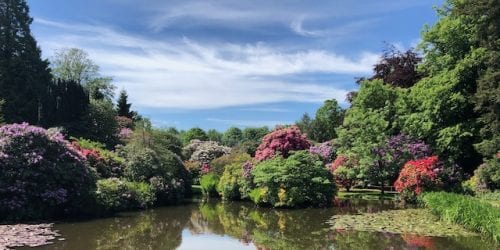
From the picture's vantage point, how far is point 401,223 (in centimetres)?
1515

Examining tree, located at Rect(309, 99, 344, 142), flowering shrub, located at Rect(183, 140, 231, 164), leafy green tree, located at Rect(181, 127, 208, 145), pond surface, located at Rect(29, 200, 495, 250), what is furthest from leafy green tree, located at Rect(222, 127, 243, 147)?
pond surface, located at Rect(29, 200, 495, 250)

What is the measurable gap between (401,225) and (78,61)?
172ft

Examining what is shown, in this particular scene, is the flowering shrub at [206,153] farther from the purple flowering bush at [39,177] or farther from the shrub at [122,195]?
the purple flowering bush at [39,177]

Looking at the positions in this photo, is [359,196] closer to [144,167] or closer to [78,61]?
[144,167]

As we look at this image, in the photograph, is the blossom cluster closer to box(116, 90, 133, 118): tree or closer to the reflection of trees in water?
the reflection of trees in water

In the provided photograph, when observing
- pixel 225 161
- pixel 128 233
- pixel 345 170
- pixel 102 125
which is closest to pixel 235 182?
pixel 225 161

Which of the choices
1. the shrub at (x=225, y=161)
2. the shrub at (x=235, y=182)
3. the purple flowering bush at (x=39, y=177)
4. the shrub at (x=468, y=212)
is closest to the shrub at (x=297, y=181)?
the shrub at (x=235, y=182)

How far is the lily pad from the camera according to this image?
44.9 ft

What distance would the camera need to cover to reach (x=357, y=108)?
29219 mm

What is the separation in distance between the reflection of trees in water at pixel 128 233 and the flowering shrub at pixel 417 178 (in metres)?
9.82

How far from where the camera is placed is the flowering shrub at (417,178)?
20.8 metres

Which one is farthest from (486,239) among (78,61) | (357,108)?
(78,61)

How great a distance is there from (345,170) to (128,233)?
14.7 metres

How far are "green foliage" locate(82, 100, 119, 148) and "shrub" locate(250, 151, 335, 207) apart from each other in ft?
55.9
